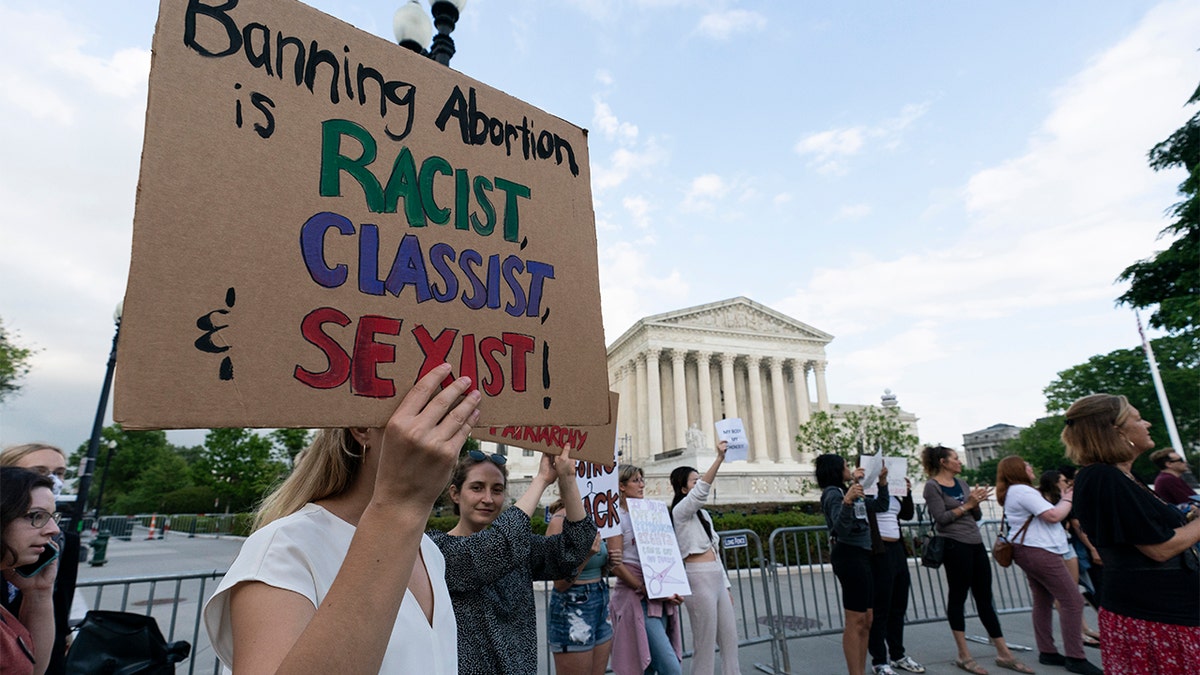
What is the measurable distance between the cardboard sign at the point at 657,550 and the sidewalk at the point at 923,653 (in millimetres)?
1894

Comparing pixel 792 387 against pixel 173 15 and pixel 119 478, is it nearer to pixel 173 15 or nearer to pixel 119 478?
pixel 173 15

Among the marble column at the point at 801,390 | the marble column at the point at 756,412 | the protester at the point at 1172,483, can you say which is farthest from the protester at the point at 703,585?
the marble column at the point at 801,390

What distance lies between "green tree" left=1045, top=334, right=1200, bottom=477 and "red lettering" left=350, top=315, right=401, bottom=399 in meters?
41.8

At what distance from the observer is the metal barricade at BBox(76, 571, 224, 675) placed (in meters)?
4.34

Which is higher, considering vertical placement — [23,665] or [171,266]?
[171,266]

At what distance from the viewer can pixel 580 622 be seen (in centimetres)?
390

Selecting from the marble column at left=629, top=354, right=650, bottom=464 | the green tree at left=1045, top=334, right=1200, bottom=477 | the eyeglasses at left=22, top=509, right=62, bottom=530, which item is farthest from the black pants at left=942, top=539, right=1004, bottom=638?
the marble column at left=629, top=354, right=650, bottom=464

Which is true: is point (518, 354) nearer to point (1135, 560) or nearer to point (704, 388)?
point (1135, 560)

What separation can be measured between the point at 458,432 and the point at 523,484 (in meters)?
35.6

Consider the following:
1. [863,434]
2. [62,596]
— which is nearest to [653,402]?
[863,434]

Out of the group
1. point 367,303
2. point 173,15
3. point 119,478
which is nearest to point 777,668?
point 367,303

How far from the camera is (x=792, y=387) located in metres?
55.1

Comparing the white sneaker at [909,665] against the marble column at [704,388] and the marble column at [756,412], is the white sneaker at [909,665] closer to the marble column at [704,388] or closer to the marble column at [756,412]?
the marble column at [704,388]

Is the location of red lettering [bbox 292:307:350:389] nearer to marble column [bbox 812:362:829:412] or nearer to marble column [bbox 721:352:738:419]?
marble column [bbox 721:352:738:419]
